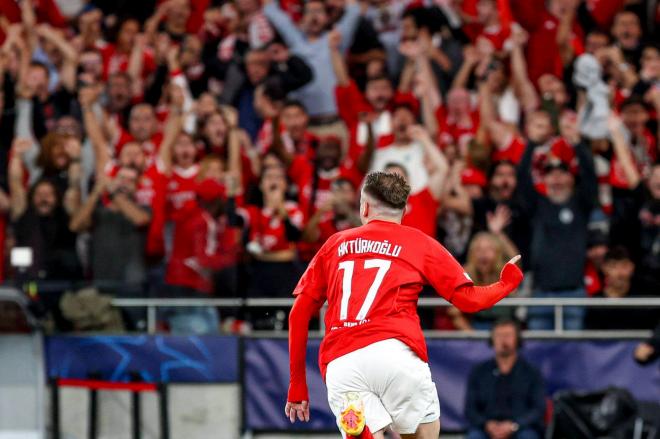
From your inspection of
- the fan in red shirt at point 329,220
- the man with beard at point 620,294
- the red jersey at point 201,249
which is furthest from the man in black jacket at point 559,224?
the red jersey at point 201,249

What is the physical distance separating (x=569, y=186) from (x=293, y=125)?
298 cm

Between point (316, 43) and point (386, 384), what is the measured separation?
845cm

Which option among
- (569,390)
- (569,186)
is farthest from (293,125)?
(569,390)

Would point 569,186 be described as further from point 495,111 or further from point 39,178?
point 39,178

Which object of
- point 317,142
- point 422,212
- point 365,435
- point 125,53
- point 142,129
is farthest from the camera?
point 125,53

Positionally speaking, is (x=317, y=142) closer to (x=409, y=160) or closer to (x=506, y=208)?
(x=409, y=160)

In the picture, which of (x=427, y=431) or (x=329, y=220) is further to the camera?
(x=329, y=220)

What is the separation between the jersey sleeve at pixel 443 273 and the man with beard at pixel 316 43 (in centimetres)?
744

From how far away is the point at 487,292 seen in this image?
6.64 m

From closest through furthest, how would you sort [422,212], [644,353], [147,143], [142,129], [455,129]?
[644,353]
[422,212]
[455,129]
[147,143]
[142,129]

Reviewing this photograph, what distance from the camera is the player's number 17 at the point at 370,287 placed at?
21.8ft

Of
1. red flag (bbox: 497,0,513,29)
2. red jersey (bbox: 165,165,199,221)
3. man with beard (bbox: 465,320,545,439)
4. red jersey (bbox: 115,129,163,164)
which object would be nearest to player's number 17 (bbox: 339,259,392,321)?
man with beard (bbox: 465,320,545,439)

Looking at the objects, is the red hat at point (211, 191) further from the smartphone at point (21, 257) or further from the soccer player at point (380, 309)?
the soccer player at point (380, 309)

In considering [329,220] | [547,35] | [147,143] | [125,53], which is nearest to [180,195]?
[329,220]
